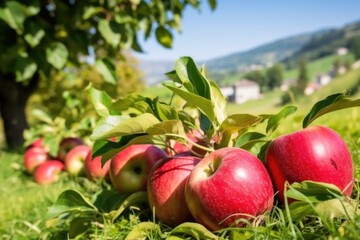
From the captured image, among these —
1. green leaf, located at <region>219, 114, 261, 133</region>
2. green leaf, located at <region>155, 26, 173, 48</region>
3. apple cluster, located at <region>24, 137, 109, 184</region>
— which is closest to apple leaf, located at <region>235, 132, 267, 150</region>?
green leaf, located at <region>219, 114, 261, 133</region>

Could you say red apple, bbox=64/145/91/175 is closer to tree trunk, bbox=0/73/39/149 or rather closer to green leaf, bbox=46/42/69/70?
green leaf, bbox=46/42/69/70

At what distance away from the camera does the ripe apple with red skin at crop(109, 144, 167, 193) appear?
1.37 metres

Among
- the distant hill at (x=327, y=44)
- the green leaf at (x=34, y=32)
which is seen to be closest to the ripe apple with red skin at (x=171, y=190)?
the green leaf at (x=34, y=32)

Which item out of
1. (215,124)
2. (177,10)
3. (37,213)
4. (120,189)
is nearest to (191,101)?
(215,124)

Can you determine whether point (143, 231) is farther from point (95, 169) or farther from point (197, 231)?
point (95, 169)

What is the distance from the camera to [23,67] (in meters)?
3.31

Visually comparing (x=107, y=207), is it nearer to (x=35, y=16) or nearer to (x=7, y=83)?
(x=35, y=16)

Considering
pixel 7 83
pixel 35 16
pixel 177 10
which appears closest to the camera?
pixel 35 16

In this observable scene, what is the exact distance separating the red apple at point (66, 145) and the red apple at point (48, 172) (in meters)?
0.07

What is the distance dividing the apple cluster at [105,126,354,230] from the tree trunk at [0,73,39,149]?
440 centimetres

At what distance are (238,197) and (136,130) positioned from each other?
306 mm

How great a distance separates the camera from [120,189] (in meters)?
1.41

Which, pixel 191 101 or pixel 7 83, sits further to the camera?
pixel 7 83

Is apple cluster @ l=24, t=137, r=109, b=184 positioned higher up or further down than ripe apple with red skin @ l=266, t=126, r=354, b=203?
further down
